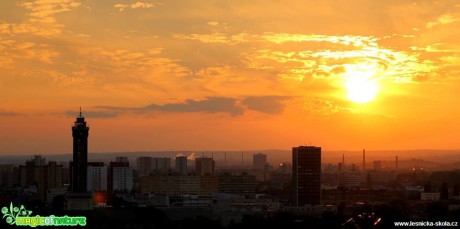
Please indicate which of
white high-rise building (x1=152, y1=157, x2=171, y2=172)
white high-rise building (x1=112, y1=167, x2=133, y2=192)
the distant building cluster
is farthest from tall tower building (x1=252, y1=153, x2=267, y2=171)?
white high-rise building (x1=112, y1=167, x2=133, y2=192)

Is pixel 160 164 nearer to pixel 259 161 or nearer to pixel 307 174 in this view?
pixel 259 161

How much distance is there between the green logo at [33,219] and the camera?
3819 centimetres

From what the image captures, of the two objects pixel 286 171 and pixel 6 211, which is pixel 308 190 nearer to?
pixel 6 211

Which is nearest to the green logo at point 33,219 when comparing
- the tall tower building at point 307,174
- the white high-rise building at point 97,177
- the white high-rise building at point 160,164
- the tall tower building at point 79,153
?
the tall tower building at point 79,153

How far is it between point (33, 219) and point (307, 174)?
3690 cm

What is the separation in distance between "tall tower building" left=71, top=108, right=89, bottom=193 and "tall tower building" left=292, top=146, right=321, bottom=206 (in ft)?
65.2

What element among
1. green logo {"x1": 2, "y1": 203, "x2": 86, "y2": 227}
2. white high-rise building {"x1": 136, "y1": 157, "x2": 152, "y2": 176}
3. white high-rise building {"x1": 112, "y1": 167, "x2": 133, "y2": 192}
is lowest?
green logo {"x1": 2, "y1": 203, "x2": 86, "y2": 227}

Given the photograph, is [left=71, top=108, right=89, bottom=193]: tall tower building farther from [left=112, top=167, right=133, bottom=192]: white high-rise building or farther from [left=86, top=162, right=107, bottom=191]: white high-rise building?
[left=112, top=167, right=133, bottom=192]: white high-rise building

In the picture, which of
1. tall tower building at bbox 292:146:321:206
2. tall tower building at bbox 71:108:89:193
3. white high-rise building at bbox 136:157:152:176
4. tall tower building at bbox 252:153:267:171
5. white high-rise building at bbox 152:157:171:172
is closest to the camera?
tall tower building at bbox 71:108:89:193

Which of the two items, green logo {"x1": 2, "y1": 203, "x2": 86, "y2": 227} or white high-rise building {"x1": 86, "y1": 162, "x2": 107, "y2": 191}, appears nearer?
green logo {"x1": 2, "y1": 203, "x2": 86, "y2": 227}

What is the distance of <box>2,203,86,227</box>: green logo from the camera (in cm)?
3819

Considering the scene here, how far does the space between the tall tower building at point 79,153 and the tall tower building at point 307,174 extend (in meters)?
19.9

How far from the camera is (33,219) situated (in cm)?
3859

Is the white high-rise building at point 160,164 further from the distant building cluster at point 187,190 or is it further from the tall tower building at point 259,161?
the distant building cluster at point 187,190
